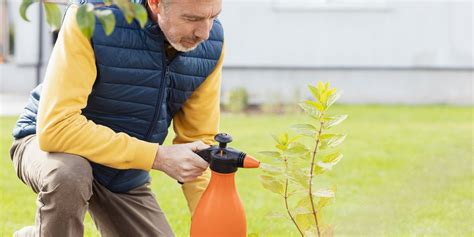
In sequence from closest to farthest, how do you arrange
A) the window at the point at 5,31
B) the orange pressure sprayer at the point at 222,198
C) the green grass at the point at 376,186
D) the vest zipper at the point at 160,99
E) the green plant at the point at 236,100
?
1. the orange pressure sprayer at the point at 222,198
2. the vest zipper at the point at 160,99
3. the green grass at the point at 376,186
4. the green plant at the point at 236,100
5. the window at the point at 5,31

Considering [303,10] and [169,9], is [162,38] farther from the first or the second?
[303,10]

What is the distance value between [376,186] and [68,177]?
2.90 m

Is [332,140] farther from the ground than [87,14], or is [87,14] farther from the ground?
[87,14]

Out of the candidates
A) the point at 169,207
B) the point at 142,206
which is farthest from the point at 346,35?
the point at 142,206

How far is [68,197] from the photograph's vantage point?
98.0 inches

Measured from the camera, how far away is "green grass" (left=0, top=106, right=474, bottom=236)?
3975 millimetres

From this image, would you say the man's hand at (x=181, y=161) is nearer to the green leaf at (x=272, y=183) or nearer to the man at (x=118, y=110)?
the man at (x=118, y=110)

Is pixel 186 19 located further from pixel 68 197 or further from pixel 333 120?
pixel 68 197

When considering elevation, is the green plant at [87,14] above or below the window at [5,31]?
below

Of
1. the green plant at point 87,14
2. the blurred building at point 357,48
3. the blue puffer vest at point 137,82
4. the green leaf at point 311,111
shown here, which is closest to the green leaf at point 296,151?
the green leaf at point 311,111

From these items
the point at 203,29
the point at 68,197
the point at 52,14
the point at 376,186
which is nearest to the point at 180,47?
the point at 203,29

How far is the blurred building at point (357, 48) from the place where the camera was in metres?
10.6

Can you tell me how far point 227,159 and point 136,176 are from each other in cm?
68

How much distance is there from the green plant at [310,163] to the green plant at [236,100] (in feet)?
22.8
